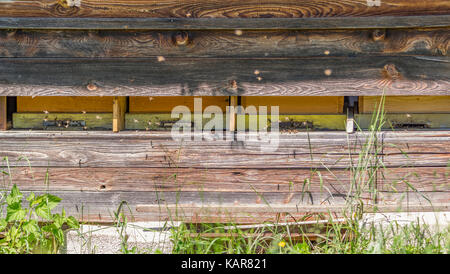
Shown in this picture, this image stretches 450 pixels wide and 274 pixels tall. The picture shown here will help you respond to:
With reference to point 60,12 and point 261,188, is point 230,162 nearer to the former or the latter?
point 261,188

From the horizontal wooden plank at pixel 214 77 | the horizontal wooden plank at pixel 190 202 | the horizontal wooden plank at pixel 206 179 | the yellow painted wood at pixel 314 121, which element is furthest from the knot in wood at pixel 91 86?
the yellow painted wood at pixel 314 121

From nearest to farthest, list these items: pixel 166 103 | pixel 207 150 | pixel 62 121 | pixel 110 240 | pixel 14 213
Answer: pixel 14 213 → pixel 110 240 → pixel 207 150 → pixel 62 121 → pixel 166 103

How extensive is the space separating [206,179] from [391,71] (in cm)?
155

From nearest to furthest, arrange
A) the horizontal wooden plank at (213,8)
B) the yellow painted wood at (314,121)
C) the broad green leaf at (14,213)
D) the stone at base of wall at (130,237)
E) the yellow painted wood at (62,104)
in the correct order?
the broad green leaf at (14,213) < the stone at base of wall at (130,237) < the horizontal wooden plank at (213,8) < the yellow painted wood at (314,121) < the yellow painted wood at (62,104)

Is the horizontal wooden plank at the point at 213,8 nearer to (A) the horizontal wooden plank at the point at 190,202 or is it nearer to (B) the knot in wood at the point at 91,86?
(B) the knot in wood at the point at 91,86

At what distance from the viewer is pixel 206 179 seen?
251cm

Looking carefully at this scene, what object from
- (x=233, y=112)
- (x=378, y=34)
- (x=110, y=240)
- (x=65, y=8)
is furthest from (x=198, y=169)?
(x=378, y=34)

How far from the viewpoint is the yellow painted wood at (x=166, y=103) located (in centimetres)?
280

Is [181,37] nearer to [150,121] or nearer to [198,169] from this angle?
[150,121]

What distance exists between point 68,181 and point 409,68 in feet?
8.54

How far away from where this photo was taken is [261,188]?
2.51 meters

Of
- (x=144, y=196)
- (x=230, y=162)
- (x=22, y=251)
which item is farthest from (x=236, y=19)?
(x=22, y=251)

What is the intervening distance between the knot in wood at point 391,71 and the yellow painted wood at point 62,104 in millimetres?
2166

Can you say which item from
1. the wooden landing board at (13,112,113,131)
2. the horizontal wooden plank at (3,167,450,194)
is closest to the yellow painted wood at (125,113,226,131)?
the wooden landing board at (13,112,113,131)
